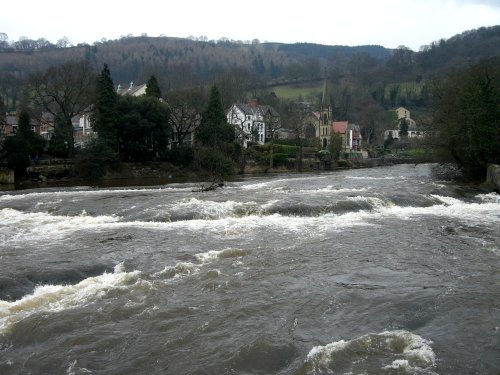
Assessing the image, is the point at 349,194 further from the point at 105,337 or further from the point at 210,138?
the point at 210,138

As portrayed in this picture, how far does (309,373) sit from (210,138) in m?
56.5

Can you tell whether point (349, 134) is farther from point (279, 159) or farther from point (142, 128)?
point (142, 128)

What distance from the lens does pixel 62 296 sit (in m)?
14.1

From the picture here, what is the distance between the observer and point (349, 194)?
3212cm

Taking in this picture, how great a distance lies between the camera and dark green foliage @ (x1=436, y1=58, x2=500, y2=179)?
38812mm

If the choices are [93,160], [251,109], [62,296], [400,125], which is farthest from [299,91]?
[62,296]

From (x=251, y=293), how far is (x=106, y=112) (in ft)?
155

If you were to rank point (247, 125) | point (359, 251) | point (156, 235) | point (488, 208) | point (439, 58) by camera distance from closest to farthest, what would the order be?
point (359, 251)
point (156, 235)
point (488, 208)
point (247, 125)
point (439, 58)

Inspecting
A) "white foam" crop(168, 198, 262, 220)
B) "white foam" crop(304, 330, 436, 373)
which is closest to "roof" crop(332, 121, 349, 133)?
"white foam" crop(168, 198, 262, 220)

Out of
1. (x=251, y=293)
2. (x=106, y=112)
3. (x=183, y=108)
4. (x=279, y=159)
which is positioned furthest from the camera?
(x=279, y=159)

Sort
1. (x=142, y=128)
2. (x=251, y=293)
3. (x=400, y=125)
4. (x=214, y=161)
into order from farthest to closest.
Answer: (x=400, y=125), (x=214, y=161), (x=142, y=128), (x=251, y=293)

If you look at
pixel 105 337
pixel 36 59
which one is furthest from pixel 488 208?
pixel 36 59

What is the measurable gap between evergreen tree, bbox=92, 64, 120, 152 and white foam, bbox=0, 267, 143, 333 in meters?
43.3

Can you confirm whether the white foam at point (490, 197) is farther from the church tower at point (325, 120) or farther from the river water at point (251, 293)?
the church tower at point (325, 120)
